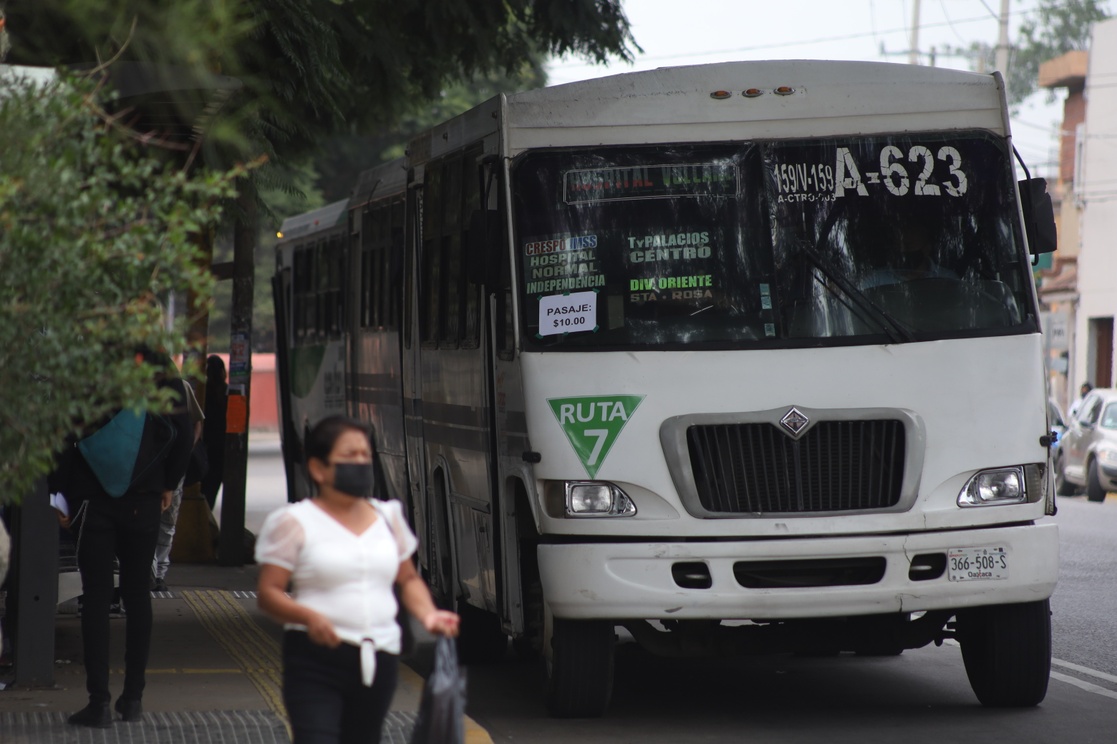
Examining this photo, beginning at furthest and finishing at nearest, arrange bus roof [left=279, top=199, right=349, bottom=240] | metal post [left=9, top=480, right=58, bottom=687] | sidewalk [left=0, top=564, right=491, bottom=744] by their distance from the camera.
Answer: bus roof [left=279, top=199, right=349, bottom=240] → metal post [left=9, top=480, right=58, bottom=687] → sidewalk [left=0, top=564, right=491, bottom=744]

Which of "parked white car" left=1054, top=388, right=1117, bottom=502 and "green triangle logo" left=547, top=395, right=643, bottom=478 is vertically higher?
"green triangle logo" left=547, top=395, right=643, bottom=478

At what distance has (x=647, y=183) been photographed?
28.4 ft

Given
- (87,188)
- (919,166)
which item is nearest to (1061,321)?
(919,166)

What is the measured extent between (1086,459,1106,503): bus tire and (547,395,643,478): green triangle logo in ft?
67.3

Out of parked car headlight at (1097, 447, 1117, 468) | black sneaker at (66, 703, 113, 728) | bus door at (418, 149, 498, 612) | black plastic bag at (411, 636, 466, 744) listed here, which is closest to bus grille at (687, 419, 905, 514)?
bus door at (418, 149, 498, 612)

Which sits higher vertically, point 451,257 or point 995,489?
point 451,257

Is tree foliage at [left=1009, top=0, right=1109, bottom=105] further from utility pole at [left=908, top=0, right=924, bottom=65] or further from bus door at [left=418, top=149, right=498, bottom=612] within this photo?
bus door at [left=418, top=149, right=498, bottom=612]

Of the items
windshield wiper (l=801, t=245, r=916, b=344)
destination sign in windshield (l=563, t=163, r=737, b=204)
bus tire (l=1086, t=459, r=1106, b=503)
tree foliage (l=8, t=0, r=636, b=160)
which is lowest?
bus tire (l=1086, t=459, r=1106, b=503)

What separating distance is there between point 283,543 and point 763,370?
366 cm

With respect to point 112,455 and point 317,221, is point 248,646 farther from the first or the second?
point 317,221

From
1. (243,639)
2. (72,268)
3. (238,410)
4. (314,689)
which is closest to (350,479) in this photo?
(314,689)

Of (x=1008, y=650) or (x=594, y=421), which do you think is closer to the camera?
(x=594, y=421)

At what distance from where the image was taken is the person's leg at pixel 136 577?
7742 mm

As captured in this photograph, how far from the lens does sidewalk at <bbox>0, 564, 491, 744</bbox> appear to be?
753 centimetres
